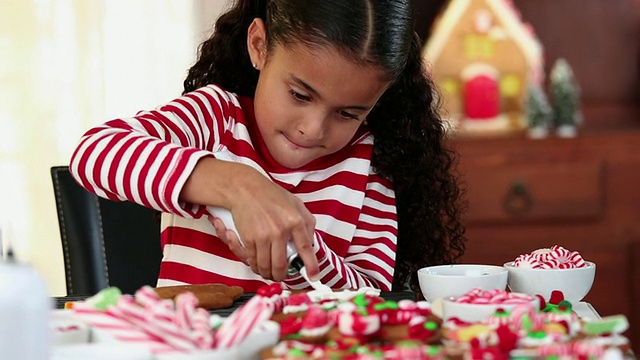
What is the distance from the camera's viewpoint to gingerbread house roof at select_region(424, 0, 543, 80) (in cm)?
312

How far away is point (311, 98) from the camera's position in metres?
1.32

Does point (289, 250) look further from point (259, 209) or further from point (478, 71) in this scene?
point (478, 71)

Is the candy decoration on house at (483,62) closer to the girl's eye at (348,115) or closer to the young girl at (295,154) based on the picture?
the young girl at (295,154)

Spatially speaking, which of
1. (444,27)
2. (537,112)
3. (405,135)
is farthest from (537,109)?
(405,135)

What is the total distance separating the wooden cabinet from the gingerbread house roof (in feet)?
1.03

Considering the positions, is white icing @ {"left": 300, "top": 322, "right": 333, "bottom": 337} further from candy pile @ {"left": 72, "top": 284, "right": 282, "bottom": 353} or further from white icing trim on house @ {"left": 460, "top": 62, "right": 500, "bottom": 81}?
white icing trim on house @ {"left": 460, "top": 62, "right": 500, "bottom": 81}

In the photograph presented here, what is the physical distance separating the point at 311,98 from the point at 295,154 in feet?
0.38

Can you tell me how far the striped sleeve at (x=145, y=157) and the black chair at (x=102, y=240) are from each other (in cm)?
29

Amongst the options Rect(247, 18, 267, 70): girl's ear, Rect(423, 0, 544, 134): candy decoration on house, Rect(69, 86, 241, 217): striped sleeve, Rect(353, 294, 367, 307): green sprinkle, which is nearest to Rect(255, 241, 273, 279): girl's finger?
Rect(69, 86, 241, 217): striped sleeve

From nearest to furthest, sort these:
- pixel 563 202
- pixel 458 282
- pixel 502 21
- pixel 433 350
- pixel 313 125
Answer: pixel 433 350, pixel 458 282, pixel 313 125, pixel 563 202, pixel 502 21

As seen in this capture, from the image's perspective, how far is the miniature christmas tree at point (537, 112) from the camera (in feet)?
9.98

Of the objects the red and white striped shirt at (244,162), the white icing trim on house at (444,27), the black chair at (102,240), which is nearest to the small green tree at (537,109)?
the white icing trim on house at (444,27)

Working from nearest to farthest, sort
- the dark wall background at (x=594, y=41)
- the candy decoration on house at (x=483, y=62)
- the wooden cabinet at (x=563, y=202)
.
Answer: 1. the wooden cabinet at (x=563, y=202)
2. the candy decoration on house at (x=483, y=62)
3. the dark wall background at (x=594, y=41)

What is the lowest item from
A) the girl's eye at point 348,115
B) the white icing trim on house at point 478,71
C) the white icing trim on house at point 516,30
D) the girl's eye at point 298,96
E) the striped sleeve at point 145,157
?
the striped sleeve at point 145,157
